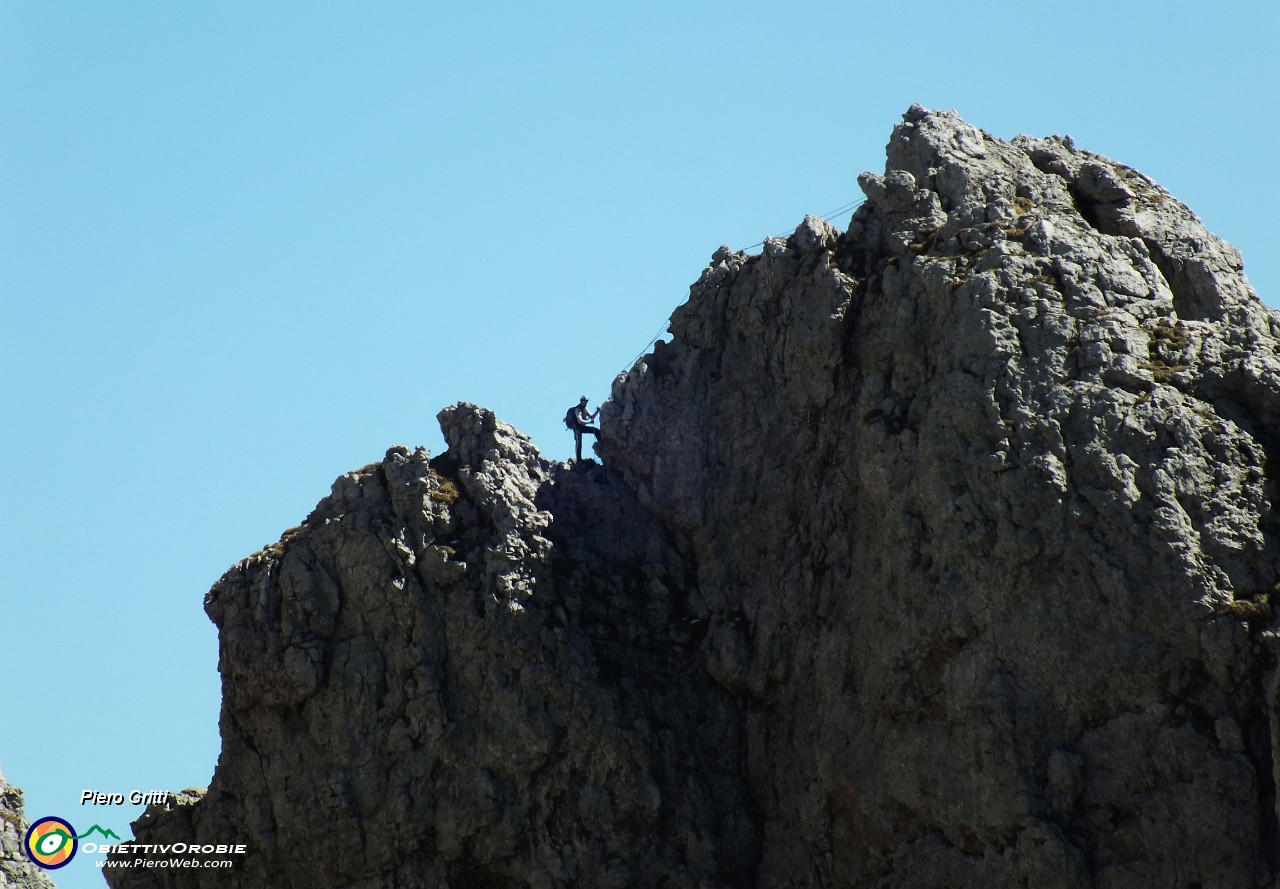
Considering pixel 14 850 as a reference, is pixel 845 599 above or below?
below

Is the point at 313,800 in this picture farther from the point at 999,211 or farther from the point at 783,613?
the point at 999,211

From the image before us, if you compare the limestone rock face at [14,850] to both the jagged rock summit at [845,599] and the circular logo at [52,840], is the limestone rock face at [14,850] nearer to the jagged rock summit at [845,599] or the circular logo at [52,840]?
the circular logo at [52,840]

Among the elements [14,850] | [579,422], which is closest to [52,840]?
[14,850]

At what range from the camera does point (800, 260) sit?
5278 cm

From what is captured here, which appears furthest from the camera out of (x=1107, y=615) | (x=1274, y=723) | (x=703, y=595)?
(x=703, y=595)

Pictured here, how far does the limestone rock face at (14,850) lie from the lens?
57.8 m

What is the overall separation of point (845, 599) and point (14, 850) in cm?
2671

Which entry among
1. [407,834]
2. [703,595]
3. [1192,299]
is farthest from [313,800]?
[1192,299]

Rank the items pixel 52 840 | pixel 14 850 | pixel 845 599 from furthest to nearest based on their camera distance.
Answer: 1. pixel 14 850
2. pixel 52 840
3. pixel 845 599

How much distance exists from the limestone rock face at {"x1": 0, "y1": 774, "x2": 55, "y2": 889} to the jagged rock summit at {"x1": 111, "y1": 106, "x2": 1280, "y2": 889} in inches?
343

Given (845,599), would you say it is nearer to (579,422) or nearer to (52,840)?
(579,422)

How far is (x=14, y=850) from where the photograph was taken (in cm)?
5838

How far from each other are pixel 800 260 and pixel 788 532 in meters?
7.44

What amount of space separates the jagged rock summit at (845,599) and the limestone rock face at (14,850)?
8704 millimetres
